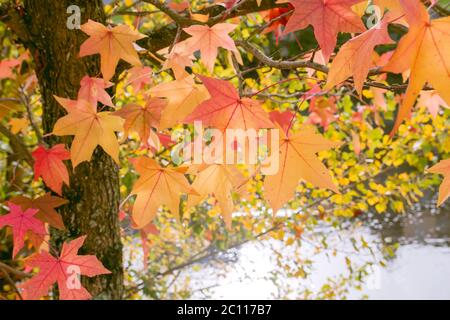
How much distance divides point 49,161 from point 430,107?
825mm

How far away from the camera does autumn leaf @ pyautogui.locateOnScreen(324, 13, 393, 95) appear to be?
46 centimetres

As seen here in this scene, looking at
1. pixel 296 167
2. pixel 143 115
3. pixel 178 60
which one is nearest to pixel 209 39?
pixel 178 60

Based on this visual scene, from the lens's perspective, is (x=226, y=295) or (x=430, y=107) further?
(x=226, y=295)

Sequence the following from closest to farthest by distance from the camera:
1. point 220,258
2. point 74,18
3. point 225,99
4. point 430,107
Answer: point 225,99
point 74,18
point 430,107
point 220,258

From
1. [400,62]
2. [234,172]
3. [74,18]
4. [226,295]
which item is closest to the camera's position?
[400,62]

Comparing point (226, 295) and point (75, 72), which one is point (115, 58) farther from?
point (226, 295)

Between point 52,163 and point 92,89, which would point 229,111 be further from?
point 52,163

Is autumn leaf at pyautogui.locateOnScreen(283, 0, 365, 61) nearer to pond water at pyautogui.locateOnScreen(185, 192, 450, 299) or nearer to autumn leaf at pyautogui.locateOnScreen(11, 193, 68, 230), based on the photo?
autumn leaf at pyautogui.locateOnScreen(11, 193, 68, 230)

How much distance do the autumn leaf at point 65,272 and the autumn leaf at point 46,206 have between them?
8cm

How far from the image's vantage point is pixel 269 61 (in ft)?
1.91

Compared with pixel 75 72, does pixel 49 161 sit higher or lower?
lower

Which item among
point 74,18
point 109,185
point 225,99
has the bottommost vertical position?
point 109,185

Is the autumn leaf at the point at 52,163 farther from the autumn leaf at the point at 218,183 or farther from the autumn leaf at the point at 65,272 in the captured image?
the autumn leaf at the point at 218,183
